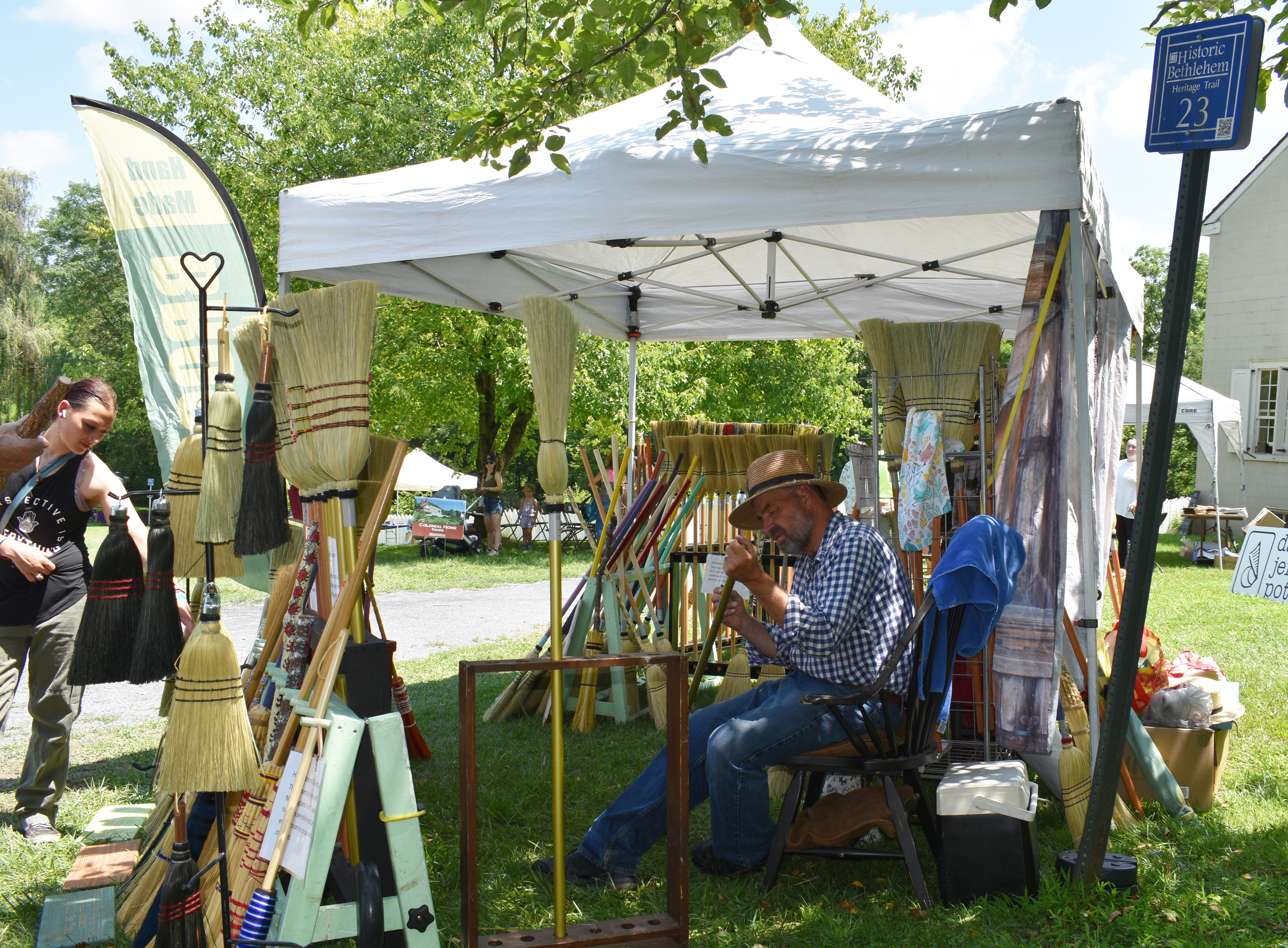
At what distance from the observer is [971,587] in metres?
2.95

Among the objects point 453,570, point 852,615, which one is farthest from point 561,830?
point 453,570

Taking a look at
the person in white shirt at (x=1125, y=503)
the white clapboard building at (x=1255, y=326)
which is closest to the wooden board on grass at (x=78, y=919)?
the person in white shirt at (x=1125, y=503)

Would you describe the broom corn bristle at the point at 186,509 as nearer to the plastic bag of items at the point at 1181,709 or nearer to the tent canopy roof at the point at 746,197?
the tent canopy roof at the point at 746,197

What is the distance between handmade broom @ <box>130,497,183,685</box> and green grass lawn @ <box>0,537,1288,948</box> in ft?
3.22

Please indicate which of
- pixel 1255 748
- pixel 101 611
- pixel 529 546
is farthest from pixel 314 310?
pixel 529 546

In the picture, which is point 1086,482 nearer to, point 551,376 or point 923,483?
point 923,483

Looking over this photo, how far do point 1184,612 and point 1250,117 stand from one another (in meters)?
7.55

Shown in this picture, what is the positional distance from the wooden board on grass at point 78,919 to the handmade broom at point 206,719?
0.81 metres

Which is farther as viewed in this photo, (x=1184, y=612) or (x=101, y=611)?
(x=1184, y=612)

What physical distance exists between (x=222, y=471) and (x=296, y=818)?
3.50 ft

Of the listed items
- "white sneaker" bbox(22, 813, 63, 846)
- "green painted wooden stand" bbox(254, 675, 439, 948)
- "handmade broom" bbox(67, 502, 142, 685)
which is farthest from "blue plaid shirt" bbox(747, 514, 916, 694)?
"white sneaker" bbox(22, 813, 63, 846)

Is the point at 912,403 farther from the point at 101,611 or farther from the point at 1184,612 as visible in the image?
the point at 1184,612

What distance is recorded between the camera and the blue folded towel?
9.64 feet

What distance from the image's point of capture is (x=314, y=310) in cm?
268
